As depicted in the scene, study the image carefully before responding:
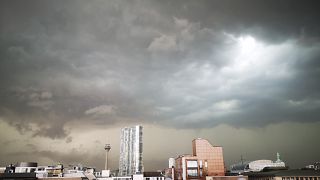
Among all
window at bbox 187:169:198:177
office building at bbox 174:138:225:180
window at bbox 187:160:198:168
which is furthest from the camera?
window at bbox 187:160:198:168

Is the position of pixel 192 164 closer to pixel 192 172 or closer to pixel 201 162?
pixel 192 172

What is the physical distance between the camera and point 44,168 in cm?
14825

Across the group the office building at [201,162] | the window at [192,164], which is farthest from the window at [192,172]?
the window at [192,164]

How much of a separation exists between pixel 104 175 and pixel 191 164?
48.6 metres

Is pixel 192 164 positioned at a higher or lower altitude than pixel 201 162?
lower

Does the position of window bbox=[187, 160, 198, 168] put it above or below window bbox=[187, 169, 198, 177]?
above

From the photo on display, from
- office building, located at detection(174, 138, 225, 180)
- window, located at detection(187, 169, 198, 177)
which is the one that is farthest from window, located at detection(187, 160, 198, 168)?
window, located at detection(187, 169, 198, 177)

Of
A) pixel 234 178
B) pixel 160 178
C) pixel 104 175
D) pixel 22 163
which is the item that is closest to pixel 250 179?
pixel 234 178

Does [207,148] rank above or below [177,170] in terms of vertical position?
above

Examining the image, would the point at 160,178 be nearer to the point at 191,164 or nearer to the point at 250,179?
the point at 191,164

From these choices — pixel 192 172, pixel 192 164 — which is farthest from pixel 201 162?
pixel 192 172

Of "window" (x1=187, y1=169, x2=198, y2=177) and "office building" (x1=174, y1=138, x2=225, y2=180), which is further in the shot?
"office building" (x1=174, y1=138, x2=225, y2=180)

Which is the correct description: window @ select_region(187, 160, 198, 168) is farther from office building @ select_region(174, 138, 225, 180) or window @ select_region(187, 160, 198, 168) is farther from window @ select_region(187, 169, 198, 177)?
window @ select_region(187, 169, 198, 177)

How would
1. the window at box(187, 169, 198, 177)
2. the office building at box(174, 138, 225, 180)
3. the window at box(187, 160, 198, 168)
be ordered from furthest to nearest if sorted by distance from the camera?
the window at box(187, 160, 198, 168), the office building at box(174, 138, 225, 180), the window at box(187, 169, 198, 177)
